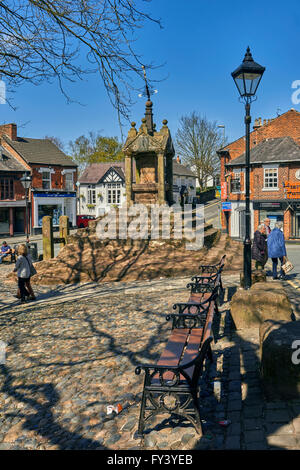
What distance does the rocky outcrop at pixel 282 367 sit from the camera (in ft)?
13.8

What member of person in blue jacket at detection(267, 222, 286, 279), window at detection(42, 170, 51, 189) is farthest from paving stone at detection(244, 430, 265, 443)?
window at detection(42, 170, 51, 189)

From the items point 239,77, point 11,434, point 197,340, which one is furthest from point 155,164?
point 11,434

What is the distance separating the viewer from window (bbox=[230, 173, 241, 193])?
35.4 m

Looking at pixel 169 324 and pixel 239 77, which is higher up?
pixel 239 77

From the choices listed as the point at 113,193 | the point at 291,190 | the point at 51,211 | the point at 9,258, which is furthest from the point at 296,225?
the point at 113,193

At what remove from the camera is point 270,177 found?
3334cm

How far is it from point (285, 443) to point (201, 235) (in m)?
12.4

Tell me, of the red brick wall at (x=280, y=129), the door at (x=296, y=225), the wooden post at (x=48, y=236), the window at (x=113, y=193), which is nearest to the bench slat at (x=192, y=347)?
the wooden post at (x=48, y=236)

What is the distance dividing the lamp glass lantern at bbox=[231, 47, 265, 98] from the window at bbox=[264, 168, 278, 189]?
26039 millimetres

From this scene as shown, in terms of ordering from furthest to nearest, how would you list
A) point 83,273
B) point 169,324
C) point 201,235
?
1. point 201,235
2. point 83,273
3. point 169,324

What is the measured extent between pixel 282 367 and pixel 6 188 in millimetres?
37441

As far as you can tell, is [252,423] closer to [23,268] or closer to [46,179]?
[23,268]

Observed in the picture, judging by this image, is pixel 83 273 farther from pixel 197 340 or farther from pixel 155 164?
pixel 197 340

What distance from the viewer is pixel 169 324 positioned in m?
7.61
